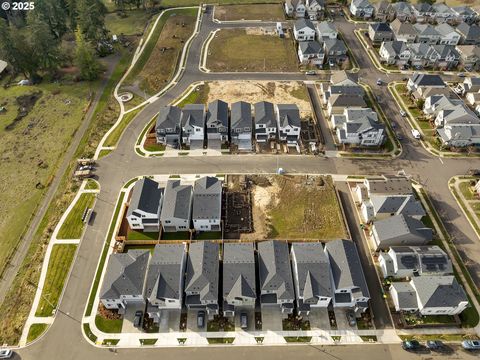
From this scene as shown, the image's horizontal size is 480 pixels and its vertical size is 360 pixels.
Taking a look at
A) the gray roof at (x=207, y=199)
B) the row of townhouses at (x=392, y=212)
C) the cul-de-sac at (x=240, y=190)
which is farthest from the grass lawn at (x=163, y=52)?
the row of townhouses at (x=392, y=212)

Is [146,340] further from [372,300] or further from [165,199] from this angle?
[372,300]

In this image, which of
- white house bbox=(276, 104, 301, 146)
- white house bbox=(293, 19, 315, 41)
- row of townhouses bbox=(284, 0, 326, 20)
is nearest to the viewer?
white house bbox=(276, 104, 301, 146)

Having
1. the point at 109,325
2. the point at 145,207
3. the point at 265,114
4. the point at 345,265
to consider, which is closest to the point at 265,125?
the point at 265,114

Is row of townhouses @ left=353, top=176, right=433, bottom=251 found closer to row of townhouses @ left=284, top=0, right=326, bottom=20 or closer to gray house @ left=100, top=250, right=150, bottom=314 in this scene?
gray house @ left=100, top=250, right=150, bottom=314

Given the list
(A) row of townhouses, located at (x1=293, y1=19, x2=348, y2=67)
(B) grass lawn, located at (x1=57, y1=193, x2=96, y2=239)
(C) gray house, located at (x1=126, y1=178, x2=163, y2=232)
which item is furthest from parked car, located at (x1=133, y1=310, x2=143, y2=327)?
(A) row of townhouses, located at (x1=293, y1=19, x2=348, y2=67)

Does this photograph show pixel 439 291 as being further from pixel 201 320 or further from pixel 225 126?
pixel 225 126

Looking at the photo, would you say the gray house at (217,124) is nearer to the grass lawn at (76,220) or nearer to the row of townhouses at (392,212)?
the grass lawn at (76,220)
